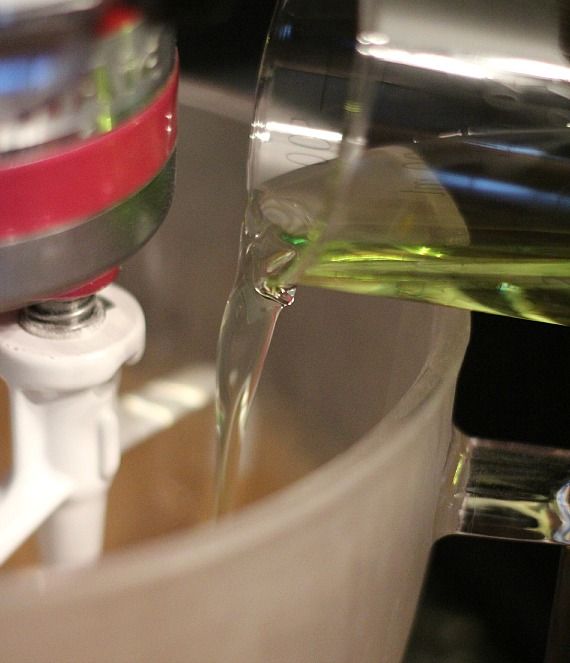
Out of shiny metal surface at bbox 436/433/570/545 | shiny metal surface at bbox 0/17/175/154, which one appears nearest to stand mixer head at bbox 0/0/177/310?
shiny metal surface at bbox 0/17/175/154

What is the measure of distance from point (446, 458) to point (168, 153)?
12cm

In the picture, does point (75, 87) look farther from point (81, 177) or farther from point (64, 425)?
point (64, 425)

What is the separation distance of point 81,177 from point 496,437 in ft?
0.62

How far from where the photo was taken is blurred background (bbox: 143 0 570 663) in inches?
15.6

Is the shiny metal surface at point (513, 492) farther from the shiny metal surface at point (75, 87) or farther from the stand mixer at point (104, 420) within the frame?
the shiny metal surface at point (75, 87)

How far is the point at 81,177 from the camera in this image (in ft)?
0.93

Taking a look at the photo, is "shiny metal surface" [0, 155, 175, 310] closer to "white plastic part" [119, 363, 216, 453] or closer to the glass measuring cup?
the glass measuring cup

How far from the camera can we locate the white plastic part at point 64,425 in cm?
36

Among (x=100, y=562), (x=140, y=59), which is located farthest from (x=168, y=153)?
(x=100, y=562)

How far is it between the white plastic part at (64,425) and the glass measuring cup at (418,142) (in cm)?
9

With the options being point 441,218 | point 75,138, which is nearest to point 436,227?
point 441,218

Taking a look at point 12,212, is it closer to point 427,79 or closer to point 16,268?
point 16,268

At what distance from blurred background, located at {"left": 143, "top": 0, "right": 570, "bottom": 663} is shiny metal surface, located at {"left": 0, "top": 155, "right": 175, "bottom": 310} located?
0.08m

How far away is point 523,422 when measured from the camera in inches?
15.7
